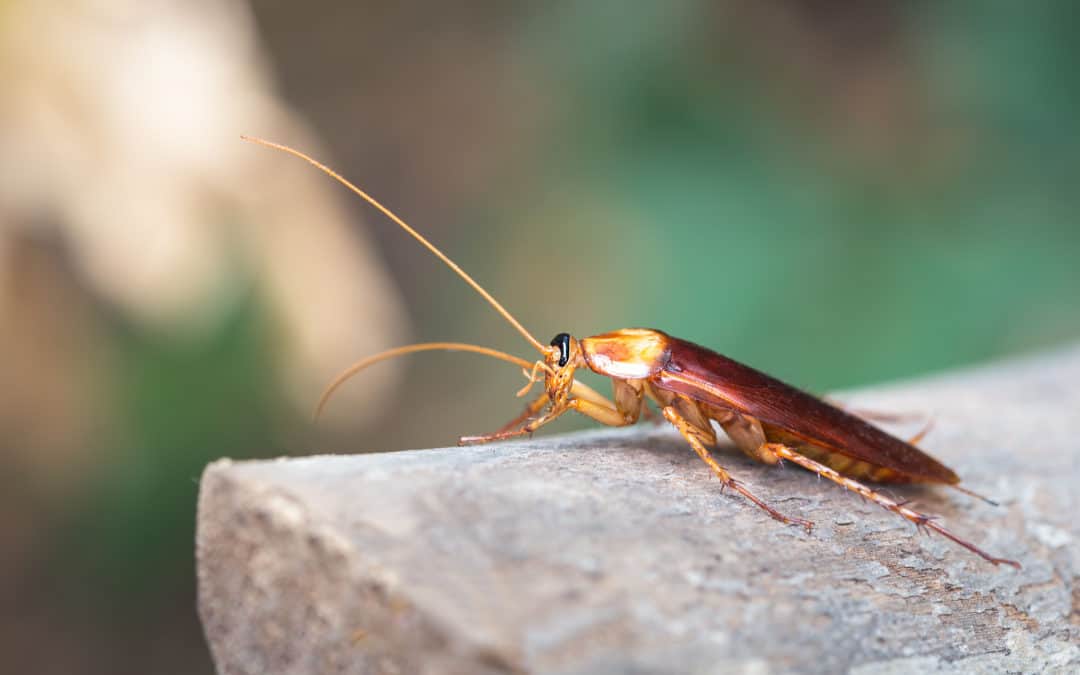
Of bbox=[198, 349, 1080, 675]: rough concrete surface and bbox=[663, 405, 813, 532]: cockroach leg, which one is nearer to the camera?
bbox=[198, 349, 1080, 675]: rough concrete surface

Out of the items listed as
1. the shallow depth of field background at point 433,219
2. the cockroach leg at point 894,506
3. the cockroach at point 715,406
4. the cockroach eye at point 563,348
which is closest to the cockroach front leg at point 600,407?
the cockroach at point 715,406

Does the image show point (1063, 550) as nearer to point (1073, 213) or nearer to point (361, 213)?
point (361, 213)

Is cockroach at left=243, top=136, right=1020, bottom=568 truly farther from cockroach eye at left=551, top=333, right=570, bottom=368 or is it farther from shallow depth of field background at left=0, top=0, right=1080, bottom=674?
shallow depth of field background at left=0, top=0, right=1080, bottom=674

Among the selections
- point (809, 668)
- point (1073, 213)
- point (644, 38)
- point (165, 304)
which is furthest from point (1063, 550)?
point (1073, 213)

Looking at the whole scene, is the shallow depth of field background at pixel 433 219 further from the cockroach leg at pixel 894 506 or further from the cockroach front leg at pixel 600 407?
the cockroach leg at pixel 894 506

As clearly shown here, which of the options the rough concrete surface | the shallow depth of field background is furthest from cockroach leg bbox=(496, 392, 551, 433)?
the shallow depth of field background

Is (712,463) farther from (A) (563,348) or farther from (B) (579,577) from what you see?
(B) (579,577)

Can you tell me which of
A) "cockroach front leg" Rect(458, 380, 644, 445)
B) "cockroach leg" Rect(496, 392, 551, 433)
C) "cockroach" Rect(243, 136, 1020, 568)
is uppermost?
"cockroach" Rect(243, 136, 1020, 568)
